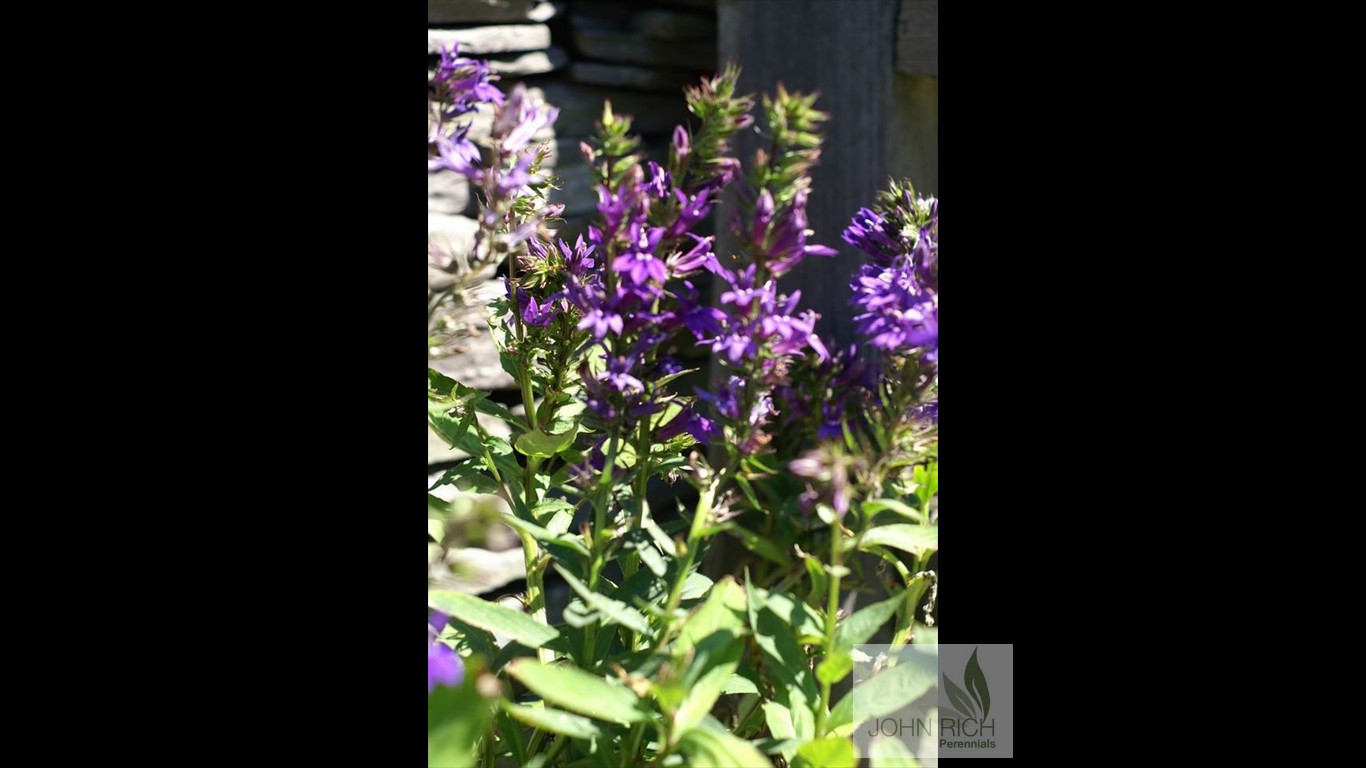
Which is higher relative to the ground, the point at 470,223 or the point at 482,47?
the point at 482,47

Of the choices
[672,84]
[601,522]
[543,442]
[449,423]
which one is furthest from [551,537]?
[672,84]

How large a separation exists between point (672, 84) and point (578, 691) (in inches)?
66.9

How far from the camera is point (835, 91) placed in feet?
6.26

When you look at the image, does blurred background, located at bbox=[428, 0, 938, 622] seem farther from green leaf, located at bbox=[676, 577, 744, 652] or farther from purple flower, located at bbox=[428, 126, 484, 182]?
green leaf, located at bbox=[676, 577, 744, 652]

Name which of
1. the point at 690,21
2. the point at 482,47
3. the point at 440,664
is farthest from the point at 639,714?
the point at 690,21

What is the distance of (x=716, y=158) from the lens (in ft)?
4.21

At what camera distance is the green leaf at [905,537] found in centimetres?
129

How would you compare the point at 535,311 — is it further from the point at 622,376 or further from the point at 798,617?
the point at 798,617

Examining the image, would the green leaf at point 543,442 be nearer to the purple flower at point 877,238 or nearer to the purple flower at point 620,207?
the purple flower at point 620,207
